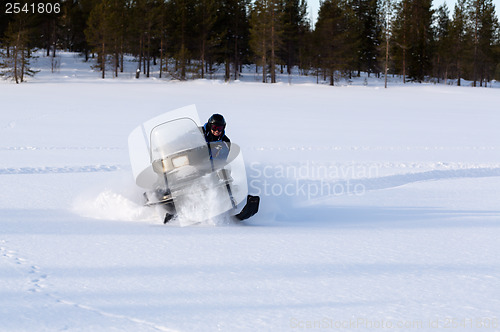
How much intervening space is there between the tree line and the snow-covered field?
32.9 meters

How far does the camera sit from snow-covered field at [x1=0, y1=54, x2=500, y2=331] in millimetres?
3102

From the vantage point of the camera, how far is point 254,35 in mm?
44969

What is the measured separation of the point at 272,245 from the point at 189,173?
118 cm

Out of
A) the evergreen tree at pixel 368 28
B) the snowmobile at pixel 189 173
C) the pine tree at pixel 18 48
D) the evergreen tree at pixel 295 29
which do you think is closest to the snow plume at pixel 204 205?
the snowmobile at pixel 189 173

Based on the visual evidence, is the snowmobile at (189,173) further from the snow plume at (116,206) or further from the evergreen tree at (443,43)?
the evergreen tree at (443,43)

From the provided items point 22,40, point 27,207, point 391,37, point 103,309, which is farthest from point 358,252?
point 391,37

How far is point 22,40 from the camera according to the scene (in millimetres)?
39625

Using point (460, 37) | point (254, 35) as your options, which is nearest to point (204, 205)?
point (254, 35)

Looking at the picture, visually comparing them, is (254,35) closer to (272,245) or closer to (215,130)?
(215,130)

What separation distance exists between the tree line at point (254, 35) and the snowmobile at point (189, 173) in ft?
126

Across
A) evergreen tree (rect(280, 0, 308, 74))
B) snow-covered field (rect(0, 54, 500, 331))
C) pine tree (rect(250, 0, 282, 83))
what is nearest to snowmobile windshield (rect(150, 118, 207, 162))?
snow-covered field (rect(0, 54, 500, 331))

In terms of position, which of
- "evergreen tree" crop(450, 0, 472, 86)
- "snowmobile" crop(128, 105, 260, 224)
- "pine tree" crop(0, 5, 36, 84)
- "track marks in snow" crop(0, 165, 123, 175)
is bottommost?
"track marks in snow" crop(0, 165, 123, 175)

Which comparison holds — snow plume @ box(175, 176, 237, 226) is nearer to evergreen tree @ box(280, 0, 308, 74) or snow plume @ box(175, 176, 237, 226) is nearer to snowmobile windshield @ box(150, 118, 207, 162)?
snowmobile windshield @ box(150, 118, 207, 162)

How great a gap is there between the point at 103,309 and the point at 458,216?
5.08 m
